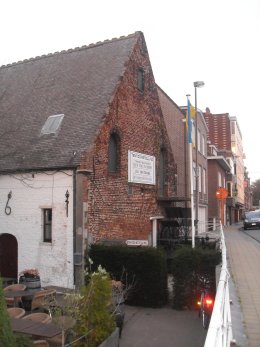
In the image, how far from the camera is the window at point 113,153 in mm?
16359

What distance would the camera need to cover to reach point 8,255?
15.7 metres

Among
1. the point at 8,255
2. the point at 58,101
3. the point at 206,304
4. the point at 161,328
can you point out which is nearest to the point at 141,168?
the point at 58,101

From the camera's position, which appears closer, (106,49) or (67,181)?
(67,181)

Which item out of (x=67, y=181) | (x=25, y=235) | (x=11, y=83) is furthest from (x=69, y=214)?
(x=11, y=83)

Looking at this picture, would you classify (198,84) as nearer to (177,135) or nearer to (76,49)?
(76,49)

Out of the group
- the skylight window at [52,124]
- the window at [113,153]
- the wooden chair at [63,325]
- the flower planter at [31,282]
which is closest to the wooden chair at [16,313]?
the wooden chair at [63,325]

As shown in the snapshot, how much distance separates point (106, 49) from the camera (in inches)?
774

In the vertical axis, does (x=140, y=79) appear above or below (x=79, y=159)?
above

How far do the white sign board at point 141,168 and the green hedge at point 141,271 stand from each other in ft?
14.1

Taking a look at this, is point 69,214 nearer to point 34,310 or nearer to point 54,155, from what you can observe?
point 54,155

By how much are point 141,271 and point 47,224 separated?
3842 millimetres

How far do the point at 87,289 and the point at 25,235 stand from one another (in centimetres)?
791

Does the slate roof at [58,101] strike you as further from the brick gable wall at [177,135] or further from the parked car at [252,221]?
the parked car at [252,221]

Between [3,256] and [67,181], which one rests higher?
[67,181]
